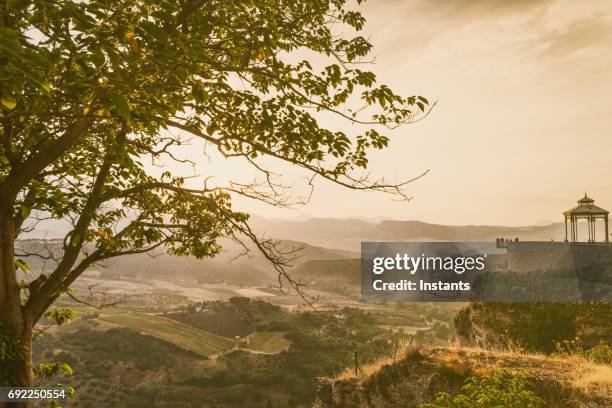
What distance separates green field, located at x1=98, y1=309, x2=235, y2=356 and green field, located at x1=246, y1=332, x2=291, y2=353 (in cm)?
505

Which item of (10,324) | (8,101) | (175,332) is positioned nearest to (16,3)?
(8,101)

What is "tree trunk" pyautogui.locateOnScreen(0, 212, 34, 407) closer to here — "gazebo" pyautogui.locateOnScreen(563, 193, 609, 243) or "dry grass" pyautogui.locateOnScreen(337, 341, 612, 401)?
"dry grass" pyautogui.locateOnScreen(337, 341, 612, 401)

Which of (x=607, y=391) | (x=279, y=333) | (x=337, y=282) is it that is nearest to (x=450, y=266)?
(x=279, y=333)

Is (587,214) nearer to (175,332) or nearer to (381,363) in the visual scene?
(381,363)

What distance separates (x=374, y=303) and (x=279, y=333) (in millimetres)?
62246

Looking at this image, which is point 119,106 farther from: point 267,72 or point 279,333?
point 279,333

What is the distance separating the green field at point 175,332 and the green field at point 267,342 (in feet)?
16.6

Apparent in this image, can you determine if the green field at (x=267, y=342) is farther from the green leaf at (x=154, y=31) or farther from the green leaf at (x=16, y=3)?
the green leaf at (x=16, y=3)

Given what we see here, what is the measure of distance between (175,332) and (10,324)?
8091 centimetres

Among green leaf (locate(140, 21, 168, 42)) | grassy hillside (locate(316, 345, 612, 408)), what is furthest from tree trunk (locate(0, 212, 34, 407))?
grassy hillside (locate(316, 345, 612, 408))

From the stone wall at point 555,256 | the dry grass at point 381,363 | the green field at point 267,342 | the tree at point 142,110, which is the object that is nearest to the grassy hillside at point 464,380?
the dry grass at point 381,363

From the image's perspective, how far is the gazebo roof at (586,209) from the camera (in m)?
35.3

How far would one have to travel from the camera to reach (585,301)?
2692cm

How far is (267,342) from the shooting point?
7294 cm
